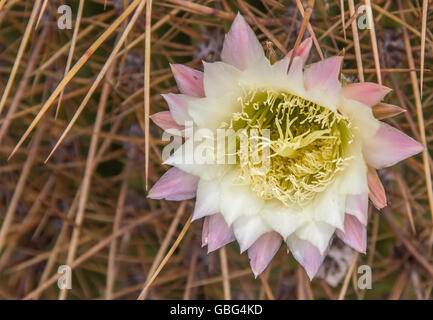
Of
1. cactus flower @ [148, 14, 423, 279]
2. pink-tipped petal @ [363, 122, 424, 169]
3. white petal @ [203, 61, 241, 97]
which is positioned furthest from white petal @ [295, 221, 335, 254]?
white petal @ [203, 61, 241, 97]

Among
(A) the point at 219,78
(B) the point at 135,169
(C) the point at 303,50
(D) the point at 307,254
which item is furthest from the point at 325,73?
(B) the point at 135,169

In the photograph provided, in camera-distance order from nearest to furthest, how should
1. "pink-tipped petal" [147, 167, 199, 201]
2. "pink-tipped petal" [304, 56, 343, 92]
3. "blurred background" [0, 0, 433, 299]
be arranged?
"pink-tipped petal" [304, 56, 343, 92]
"pink-tipped petal" [147, 167, 199, 201]
"blurred background" [0, 0, 433, 299]

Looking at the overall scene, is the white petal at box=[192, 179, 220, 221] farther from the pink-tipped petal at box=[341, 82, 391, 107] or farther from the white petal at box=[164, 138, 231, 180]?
the pink-tipped petal at box=[341, 82, 391, 107]

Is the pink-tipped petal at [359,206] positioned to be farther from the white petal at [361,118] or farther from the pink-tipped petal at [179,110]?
the pink-tipped petal at [179,110]

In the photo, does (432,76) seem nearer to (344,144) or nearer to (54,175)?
(344,144)

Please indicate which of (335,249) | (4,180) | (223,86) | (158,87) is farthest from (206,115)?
(4,180)

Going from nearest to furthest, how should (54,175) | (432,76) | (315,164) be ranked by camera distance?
1. (315,164)
2. (432,76)
3. (54,175)

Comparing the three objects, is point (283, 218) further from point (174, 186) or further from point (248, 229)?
point (174, 186)
